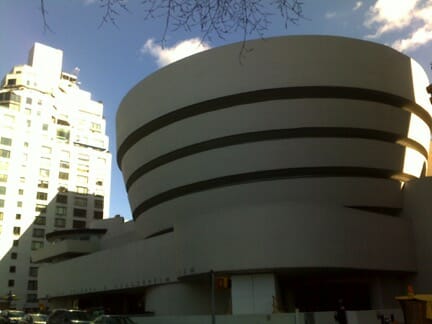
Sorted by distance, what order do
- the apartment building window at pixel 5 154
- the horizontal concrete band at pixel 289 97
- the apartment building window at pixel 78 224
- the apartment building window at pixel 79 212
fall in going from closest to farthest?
the horizontal concrete band at pixel 289 97 < the apartment building window at pixel 5 154 < the apartment building window at pixel 78 224 < the apartment building window at pixel 79 212

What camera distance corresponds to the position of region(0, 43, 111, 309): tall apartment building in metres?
78.6

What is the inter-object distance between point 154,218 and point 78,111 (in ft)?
214

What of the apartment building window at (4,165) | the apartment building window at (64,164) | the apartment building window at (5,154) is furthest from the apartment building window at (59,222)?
the apartment building window at (5,154)

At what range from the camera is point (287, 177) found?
124 ft

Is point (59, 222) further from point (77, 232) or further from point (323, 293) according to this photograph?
point (323, 293)

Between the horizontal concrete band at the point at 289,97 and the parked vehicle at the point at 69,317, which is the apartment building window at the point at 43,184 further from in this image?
the parked vehicle at the point at 69,317

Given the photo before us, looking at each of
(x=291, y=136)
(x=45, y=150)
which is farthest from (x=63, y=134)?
(x=291, y=136)

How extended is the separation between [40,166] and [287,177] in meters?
61.4

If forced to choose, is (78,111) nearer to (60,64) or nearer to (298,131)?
(60,64)

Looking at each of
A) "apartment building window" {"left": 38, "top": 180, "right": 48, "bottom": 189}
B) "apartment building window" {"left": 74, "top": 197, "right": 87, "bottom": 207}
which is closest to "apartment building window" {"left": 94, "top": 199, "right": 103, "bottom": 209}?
"apartment building window" {"left": 74, "top": 197, "right": 87, "bottom": 207}

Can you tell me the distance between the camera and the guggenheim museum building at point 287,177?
32.8 metres

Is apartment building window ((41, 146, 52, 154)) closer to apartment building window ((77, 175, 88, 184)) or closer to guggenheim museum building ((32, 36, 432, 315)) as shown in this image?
apartment building window ((77, 175, 88, 184))

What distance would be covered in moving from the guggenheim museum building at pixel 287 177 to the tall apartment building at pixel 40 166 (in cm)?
4232

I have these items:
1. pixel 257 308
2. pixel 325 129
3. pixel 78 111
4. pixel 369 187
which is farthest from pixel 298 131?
pixel 78 111
